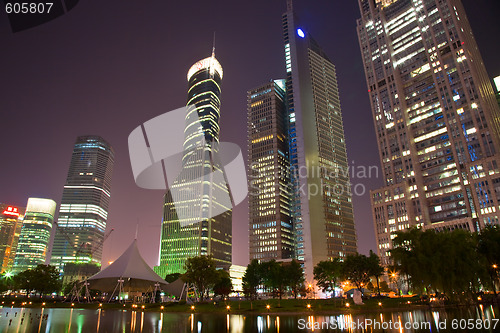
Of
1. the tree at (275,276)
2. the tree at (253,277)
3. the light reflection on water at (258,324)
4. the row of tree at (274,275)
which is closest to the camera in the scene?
the light reflection on water at (258,324)

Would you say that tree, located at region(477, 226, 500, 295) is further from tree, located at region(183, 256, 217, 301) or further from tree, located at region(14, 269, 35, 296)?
tree, located at region(14, 269, 35, 296)

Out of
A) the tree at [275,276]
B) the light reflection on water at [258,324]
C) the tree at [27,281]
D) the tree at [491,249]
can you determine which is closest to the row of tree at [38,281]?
the tree at [27,281]

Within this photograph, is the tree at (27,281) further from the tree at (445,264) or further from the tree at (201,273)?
the tree at (445,264)

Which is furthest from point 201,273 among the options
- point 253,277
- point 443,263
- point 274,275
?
point 443,263

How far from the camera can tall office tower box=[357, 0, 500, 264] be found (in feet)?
429

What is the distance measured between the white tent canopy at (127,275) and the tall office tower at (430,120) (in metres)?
113

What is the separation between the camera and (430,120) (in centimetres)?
15275

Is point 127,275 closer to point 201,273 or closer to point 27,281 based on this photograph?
point 201,273

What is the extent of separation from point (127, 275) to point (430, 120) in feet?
483

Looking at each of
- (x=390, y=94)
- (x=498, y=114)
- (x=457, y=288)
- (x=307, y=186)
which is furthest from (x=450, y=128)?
(x=457, y=288)

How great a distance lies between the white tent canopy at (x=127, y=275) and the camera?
67.8 metres

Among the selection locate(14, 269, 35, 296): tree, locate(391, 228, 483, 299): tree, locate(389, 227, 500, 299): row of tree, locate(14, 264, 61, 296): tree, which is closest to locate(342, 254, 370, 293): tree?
locate(389, 227, 500, 299): row of tree

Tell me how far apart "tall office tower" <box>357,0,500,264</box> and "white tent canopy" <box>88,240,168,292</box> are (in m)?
113

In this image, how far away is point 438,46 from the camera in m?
154
